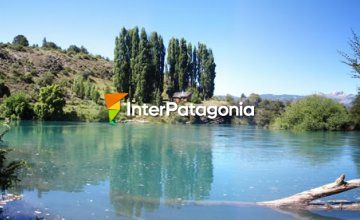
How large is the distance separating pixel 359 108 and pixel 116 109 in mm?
40991

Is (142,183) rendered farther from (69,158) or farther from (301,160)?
(301,160)

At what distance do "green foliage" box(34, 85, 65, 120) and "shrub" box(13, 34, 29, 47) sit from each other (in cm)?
5266

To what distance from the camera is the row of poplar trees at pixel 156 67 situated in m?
79.5

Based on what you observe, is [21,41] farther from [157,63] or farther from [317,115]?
[317,115]

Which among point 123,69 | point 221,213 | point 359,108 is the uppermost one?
point 123,69

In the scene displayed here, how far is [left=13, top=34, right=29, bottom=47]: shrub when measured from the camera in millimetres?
115750

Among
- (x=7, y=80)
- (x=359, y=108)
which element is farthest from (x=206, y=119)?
(x=7, y=80)

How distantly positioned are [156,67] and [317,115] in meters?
30.1

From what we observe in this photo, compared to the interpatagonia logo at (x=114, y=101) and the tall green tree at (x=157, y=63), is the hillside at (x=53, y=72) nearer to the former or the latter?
the interpatagonia logo at (x=114, y=101)

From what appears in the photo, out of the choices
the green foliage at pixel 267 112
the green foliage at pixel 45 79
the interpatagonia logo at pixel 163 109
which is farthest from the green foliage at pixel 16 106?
the green foliage at pixel 267 112

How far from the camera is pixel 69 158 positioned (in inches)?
977

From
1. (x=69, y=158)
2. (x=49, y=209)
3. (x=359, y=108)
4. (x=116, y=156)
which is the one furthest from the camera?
(x=359, y=108)

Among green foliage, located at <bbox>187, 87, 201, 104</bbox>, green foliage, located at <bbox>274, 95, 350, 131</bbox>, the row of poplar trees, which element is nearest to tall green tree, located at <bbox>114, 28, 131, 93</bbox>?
the row of poplar trees

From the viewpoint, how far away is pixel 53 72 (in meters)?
95.4
